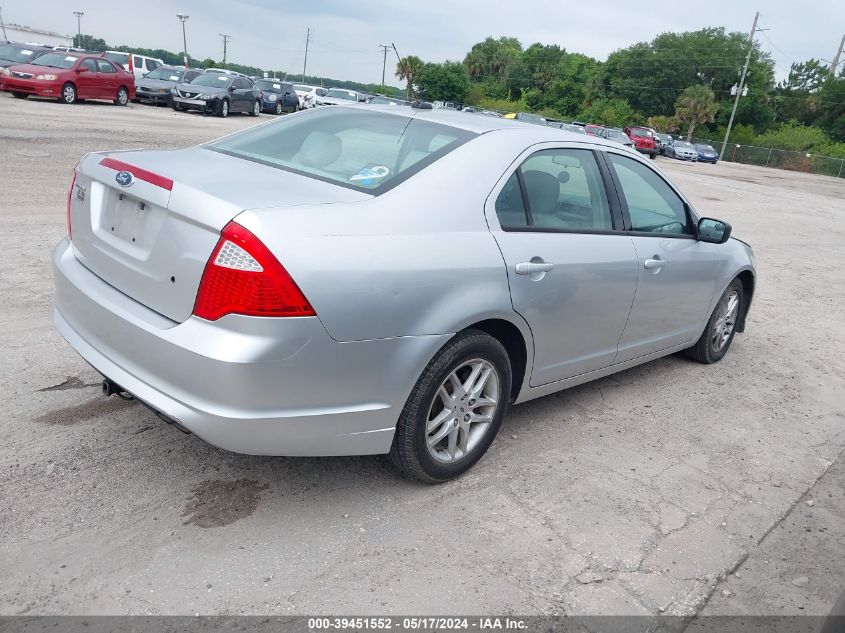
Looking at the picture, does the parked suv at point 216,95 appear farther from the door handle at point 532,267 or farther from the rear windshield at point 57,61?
the door handle at point 532,267

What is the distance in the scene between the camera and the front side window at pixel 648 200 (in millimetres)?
4418

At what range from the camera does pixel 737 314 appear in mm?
5957

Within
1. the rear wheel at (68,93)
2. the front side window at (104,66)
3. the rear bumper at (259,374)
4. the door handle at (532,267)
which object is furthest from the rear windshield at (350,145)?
the front side window at (104,66)

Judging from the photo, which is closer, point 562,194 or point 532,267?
point 532,267

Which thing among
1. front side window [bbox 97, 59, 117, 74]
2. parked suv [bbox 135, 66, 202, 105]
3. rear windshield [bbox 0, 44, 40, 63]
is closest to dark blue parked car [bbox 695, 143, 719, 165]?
parked suv [bbox 135, 66, 202, 105]

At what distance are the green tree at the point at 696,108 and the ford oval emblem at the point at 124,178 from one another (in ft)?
232

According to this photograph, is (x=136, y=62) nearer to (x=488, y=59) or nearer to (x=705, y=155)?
(x=705, y=155)

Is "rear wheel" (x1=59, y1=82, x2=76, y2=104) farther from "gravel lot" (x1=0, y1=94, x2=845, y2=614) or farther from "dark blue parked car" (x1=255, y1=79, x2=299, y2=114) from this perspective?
"gravel lot" (x1=0, y1=94, x2=845, y2=614)

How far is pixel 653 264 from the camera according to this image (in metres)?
4.40

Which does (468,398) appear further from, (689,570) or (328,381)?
(689,570)

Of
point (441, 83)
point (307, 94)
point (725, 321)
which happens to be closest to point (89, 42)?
point (441, 83)

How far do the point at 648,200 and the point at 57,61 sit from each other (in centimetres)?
2291

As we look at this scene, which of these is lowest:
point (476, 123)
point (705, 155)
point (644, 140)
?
point (705, 155)

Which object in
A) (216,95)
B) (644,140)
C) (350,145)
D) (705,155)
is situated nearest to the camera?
(350,145)
